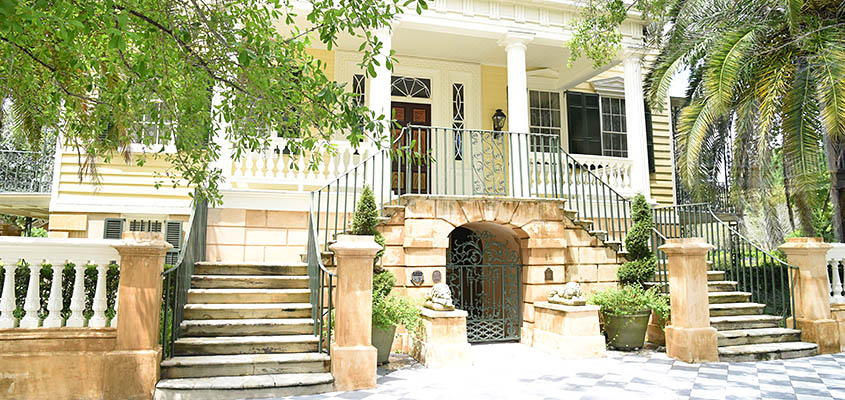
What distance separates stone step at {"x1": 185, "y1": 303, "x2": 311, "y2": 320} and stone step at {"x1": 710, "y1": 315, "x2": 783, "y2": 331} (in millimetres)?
5557

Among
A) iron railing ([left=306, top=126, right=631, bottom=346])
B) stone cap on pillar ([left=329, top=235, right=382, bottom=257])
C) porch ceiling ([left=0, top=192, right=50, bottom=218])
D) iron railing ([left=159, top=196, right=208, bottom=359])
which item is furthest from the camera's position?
porch ceiling ([left=0, top=192, right=50, bottom=218])

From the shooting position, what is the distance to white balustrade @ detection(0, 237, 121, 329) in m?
5.04

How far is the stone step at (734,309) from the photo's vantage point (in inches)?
318

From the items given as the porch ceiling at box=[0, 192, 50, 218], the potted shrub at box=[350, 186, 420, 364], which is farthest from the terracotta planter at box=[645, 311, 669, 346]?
the porch ceiling at box=[0, 192, 50, 218]

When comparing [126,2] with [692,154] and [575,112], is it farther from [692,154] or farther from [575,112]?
[575,112]

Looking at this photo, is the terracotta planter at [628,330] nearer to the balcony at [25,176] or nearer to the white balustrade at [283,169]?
the white balustrade at [283,169]

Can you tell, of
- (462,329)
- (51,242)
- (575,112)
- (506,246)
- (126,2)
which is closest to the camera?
(126,2)

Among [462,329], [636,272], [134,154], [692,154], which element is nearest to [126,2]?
[462,329]

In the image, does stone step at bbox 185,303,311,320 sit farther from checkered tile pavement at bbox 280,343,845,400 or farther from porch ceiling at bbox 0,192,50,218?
porch ceiling at bbox 0,192,50,218

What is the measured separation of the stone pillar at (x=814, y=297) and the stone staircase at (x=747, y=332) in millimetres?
190

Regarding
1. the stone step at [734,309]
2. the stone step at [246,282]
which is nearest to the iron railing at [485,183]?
the stone step at [246,282]

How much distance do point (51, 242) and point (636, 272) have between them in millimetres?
7363

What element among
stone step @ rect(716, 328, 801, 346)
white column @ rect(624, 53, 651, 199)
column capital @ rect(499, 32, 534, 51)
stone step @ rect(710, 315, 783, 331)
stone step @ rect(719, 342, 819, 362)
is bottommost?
stone step @ rect(719, 342, 819, 362)

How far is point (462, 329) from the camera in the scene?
695 centimetres
